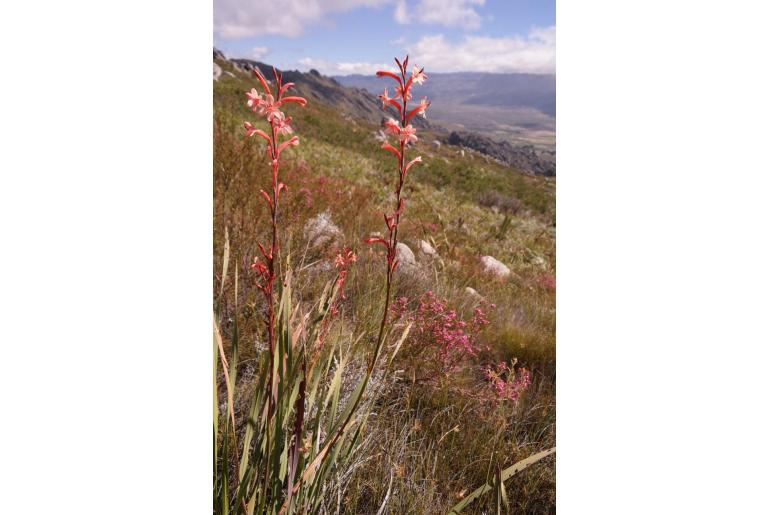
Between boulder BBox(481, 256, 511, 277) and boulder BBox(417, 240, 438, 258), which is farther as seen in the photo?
boulder BBox(481, 256, 511, 277)

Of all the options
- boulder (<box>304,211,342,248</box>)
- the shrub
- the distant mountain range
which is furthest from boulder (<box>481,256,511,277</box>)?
the shrub

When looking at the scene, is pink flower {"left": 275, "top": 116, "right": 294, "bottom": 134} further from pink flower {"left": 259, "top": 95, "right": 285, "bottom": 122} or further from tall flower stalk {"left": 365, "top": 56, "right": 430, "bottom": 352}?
tall flower stalk {"left": 365, "top": 56, "right": 430, "bottom": 352}

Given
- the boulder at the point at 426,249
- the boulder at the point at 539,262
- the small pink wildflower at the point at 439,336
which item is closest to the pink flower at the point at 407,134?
the small pink wildflower at the point at 439,336

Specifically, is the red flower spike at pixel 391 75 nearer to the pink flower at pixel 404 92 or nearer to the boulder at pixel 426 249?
the pink flower at pixel 404 92

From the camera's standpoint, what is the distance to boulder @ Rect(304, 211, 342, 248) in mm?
2291

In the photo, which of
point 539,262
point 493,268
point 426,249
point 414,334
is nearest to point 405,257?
point 426,249

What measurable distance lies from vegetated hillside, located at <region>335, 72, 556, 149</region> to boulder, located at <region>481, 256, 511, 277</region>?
6.05ft

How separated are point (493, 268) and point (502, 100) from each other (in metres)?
2.15

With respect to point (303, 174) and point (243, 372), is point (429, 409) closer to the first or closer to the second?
point (243, 372)
